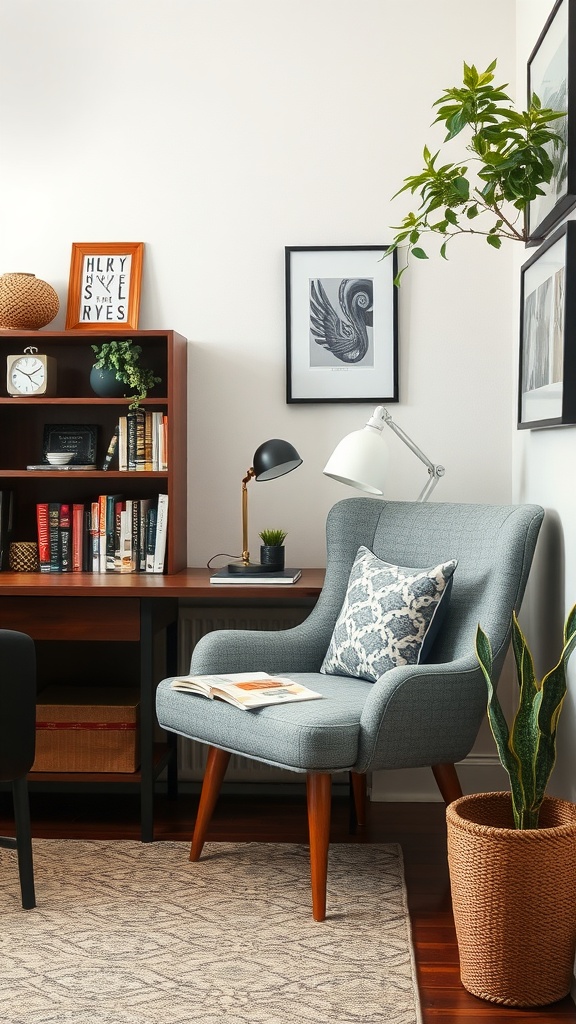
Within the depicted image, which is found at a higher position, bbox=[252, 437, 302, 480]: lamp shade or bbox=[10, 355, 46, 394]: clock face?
bbox=[10, 355, 46, 394]: clock face

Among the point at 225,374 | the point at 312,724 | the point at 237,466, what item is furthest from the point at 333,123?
the point at 312,724

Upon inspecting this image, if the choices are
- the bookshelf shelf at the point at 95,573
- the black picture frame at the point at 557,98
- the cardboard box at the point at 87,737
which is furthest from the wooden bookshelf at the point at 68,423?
the black picture frame at the point at 557,98

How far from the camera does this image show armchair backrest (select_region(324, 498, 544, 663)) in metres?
2.54

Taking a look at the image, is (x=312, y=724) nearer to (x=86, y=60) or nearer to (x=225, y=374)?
(x=225, y=374)

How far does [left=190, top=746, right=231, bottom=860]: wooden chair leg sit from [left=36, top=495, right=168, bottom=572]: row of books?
2.43 ft

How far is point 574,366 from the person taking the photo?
7.16 ft

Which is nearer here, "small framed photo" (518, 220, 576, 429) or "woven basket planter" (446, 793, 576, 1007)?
"woven basket planter" (446, 793, 576, 1007)

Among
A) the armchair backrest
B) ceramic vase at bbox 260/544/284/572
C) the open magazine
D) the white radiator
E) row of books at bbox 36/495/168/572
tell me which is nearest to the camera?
the open magazine

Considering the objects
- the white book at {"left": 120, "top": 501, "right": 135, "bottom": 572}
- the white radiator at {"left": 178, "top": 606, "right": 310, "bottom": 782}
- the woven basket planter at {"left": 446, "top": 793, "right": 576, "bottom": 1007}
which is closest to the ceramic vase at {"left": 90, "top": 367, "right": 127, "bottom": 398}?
the white book at {"left": 120, "top": 501, "right": 135, "bottom": 572}

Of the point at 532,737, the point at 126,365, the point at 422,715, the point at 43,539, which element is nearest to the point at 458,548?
the point at 422,715

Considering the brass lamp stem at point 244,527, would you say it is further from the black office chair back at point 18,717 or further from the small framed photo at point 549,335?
the black office chair back at point 18,717

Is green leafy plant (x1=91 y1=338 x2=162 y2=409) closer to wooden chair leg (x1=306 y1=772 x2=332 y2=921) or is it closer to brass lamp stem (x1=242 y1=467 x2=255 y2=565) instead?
brass lamp stem (x1=242 y1=467 x2=255 y2=565)

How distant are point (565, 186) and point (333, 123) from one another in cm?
133

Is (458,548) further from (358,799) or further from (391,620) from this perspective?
(358,799)
